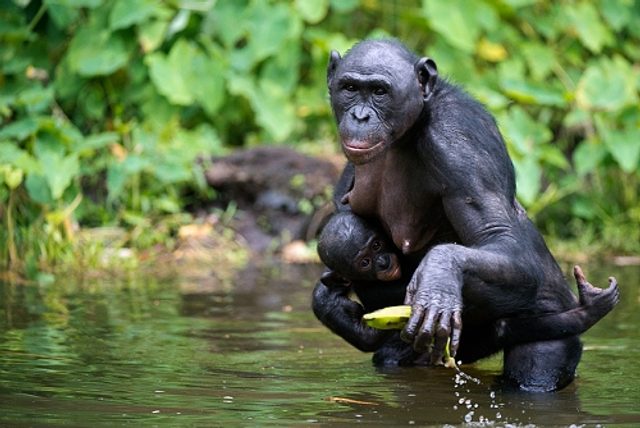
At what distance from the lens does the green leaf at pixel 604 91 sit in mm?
11250

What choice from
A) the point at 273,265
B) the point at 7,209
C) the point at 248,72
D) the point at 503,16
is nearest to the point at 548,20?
the point at 503,16

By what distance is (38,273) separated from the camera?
901cm

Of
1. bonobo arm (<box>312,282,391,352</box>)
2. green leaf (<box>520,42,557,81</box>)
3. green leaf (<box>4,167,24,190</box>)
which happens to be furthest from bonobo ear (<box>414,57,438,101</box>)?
green leaf (<box>520,42,557,81</box>)

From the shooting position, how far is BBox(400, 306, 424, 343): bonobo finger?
4.70m

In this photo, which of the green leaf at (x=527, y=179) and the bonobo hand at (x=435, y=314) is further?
the green leaf at (x=527, y=179)

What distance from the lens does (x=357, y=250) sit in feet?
19.2

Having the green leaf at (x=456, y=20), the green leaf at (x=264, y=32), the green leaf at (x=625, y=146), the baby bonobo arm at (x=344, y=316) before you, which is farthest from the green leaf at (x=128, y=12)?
the baby bonobo arm at (x=344, y=316)

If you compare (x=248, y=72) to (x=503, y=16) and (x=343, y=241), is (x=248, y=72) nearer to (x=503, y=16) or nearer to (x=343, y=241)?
(x=503, y=16)

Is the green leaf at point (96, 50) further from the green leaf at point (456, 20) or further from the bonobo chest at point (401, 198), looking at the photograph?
the bonobo chest at point (401, 198)

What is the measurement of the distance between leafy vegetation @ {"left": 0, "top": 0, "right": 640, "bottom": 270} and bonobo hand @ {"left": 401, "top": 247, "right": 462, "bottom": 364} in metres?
4.97

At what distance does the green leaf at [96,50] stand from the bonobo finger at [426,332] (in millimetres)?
6662

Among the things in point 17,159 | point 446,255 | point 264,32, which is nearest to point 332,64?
point 446,255

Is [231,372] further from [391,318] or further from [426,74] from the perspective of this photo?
[426,74]

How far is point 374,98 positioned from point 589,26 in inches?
284
